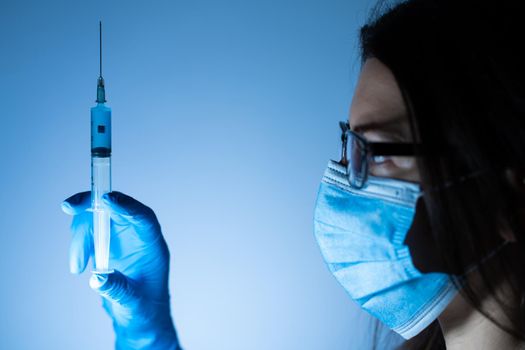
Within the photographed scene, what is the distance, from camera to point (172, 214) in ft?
4.50

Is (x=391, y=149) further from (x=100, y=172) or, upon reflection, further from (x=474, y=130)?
(x=100, y=172)

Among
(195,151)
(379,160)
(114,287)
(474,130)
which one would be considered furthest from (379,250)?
(195,151)

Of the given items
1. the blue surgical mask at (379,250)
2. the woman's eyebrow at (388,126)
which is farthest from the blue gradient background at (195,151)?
the woman's eyebrow at (388,126)

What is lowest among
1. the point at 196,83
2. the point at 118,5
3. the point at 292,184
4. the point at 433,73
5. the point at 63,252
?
the point at 63,252

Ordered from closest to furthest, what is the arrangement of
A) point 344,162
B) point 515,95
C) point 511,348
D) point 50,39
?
1. point 515,95
2. point 511,348
3. point 344,162
4. point 50,39

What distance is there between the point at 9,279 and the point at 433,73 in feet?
3.99

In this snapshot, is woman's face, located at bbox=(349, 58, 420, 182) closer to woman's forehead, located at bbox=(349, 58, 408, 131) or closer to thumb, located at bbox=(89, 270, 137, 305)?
woman's forehead, located at bbox=(349, 58, 408, 131)

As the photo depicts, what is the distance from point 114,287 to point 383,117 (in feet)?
2.29

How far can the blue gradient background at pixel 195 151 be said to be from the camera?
1245 millimetres

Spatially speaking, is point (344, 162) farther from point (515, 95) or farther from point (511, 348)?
point (511, 348)

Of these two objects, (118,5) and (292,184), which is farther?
(292,184)

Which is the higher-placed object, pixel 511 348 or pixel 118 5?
pixel 118 5

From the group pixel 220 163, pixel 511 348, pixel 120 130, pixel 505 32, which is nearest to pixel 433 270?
pixel 511 348

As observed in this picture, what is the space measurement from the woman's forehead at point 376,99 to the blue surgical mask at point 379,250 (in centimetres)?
11
